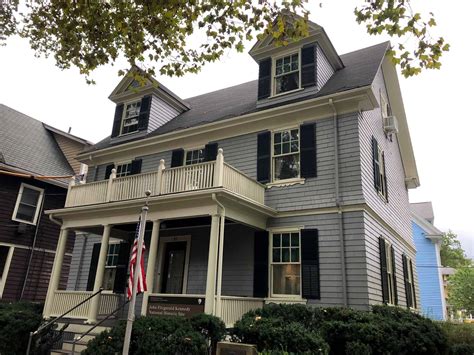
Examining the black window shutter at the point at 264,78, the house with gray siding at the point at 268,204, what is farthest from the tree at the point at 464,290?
the black window shutter at the point at 264,78

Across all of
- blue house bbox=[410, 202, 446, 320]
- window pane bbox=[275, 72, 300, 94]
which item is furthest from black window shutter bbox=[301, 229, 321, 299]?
blue house bbox=[410, 202, 446, 320]

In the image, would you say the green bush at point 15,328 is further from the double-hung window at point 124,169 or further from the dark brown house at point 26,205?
the dark brown house at point 26,205

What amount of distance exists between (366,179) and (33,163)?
15.4 metres

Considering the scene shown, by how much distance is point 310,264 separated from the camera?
32.3ft

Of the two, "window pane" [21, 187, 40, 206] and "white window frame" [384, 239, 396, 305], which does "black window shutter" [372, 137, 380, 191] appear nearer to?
"white window frame" [384, 239, 396, 305]

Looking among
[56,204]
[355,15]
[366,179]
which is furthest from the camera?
[56,204]

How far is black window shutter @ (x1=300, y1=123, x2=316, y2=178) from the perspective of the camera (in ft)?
35.7

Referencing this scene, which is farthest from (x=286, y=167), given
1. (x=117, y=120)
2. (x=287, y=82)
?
(x=117, y=120)

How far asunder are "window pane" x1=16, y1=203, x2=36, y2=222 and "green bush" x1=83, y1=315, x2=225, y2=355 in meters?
12.1

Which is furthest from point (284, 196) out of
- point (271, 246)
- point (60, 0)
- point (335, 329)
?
point (60, 0)

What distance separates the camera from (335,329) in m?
7.61

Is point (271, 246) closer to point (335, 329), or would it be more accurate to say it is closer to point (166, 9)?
point (335, 329)

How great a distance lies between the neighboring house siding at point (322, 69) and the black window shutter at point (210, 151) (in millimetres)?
3913

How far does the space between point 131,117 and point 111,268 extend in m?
6.35
